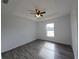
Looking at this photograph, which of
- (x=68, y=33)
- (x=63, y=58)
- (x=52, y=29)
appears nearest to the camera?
(x=63, y=58)

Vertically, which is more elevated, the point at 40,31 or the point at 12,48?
the point at 40,31

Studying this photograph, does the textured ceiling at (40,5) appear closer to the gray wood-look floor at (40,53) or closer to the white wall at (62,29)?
the white wall at (62,29)

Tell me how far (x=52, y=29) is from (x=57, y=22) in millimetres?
931

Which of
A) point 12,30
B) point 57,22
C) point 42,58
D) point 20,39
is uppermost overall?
point 57,22

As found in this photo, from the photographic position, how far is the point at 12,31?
4.44 meters

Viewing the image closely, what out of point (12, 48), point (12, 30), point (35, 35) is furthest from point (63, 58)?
point (35, 35)

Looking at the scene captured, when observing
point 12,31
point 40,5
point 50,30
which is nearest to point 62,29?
point 50,30

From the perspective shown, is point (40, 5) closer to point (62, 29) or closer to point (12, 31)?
point (12, 31)

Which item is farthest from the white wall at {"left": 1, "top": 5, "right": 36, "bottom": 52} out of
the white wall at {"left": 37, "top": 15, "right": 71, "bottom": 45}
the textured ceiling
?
the white wall at {"left": 37, "top": 15, "right": 71, "bottom": 45}

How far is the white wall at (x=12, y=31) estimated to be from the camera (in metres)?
3.82

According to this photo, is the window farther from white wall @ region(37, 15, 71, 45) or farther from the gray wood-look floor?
the gray wood-look floor

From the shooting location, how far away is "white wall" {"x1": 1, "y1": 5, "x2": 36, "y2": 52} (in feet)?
12.5

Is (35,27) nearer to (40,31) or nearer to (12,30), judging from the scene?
(40,31)

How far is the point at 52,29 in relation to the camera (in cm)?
628
